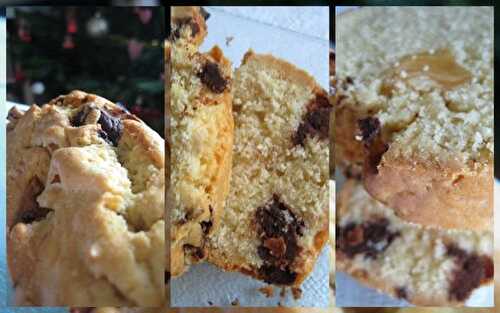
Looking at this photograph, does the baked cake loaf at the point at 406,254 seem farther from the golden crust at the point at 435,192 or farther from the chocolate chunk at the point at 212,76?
the chocolate chunk at the point at 212,76

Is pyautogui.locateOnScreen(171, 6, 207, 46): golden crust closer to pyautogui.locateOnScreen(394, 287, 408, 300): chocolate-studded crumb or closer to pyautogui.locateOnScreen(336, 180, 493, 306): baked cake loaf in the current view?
pyautogui.locateOnScreen(336, 180, 493, 306): baked cake loaf

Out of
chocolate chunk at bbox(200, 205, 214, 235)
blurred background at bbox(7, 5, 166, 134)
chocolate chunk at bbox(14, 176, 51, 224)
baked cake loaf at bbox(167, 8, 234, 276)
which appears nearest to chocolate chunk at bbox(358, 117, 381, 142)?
baked cake loaf at bbox(167, 8, 234, 276)

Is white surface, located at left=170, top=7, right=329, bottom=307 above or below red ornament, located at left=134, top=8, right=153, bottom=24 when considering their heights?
below

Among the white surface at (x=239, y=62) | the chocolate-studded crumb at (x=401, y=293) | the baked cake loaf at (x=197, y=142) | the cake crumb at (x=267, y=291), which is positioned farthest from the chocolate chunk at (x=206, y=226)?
the chocolate-studded crumb at (x=401, y=293)

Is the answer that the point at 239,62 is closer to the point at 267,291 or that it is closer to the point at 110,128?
the point at 110,128

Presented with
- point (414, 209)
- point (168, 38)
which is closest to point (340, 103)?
point (414, 209)
